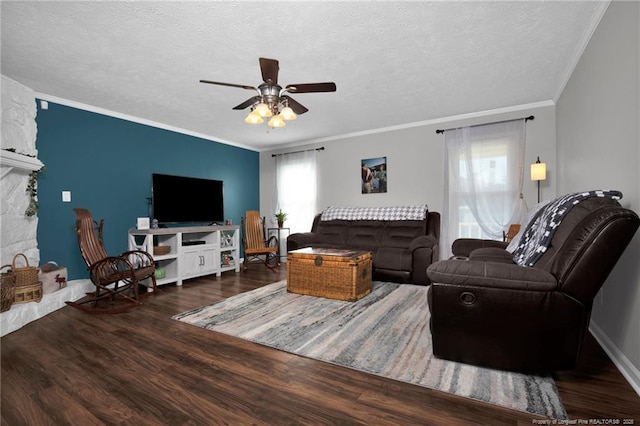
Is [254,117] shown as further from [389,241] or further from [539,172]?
[539,172]

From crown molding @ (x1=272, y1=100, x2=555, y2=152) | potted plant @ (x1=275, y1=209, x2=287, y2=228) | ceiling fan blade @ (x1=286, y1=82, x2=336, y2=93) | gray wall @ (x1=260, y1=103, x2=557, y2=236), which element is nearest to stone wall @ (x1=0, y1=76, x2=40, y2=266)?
ceiling fan blade @ (x1=286, y1=82, x2=336, y2=93)

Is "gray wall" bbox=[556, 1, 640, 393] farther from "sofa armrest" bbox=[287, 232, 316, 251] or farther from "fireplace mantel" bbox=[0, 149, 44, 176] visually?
"fireplace mantel" bbox=[0, 149, 44, 176]

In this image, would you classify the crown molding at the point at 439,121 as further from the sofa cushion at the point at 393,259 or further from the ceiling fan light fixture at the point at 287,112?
the ceiling fan light fixture at the point at 287,112

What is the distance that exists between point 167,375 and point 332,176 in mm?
4479

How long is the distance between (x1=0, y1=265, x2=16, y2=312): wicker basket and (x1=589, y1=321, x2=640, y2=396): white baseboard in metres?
4.50

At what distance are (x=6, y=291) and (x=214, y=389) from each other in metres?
2.34

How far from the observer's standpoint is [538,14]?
2.16 metres

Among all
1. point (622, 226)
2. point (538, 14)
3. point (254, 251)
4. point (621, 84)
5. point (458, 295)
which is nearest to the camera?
point (622, 226)

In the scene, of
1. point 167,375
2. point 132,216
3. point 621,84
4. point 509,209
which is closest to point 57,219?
point 132,216

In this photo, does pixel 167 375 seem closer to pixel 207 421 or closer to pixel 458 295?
pixel 207 421

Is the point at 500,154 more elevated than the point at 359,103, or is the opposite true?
the point at 359,103

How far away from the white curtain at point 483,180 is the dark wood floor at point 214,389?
2.26 metres

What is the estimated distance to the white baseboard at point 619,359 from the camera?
5.37 ft

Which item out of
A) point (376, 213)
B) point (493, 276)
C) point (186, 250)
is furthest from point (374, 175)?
point (493, 276)
